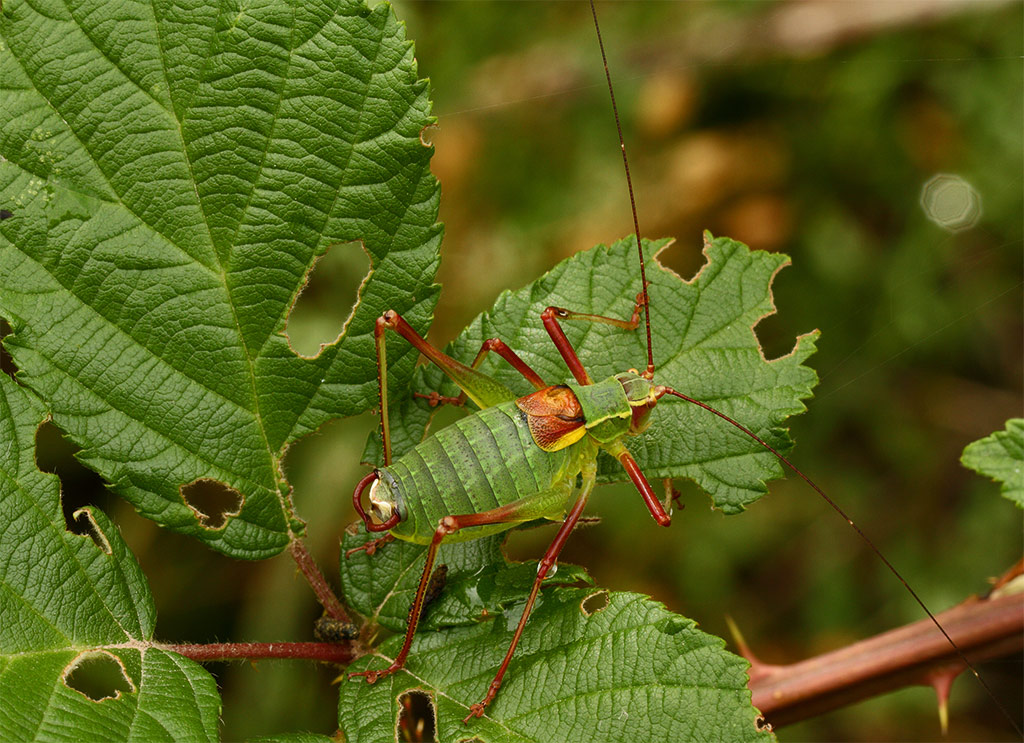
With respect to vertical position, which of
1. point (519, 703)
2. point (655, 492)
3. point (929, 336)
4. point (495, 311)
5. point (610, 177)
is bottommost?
point (519, 703)

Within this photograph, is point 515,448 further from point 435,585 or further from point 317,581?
point 317,581

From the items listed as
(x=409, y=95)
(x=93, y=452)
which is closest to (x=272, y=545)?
(x=93, y=452)

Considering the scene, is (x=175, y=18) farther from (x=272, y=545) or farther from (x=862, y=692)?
(x=862, y=692)

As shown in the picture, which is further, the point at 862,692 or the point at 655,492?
the point at 655,492

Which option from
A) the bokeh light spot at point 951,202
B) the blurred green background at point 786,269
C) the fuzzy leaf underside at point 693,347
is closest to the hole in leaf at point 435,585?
the fuzzy leaf underside at point 693,347

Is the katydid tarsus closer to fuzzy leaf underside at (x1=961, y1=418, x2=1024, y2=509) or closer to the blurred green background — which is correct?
fuzzy leaf underside at (x1=961, y1=418, x2=1024, y2=509)

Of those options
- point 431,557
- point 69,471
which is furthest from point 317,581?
point 69,471
